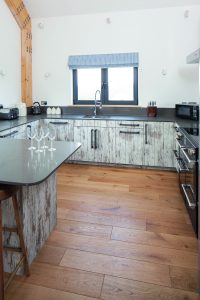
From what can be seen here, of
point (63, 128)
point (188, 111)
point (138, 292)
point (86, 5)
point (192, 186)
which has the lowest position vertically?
point (138, 292)

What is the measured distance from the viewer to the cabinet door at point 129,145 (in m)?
4.03

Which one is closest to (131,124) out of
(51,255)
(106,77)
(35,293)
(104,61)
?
(106,77)

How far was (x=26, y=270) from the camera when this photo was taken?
1.73m

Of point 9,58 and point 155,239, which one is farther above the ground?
point 9,58

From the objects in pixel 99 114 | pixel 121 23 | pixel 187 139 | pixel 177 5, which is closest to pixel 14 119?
pixel 99 114

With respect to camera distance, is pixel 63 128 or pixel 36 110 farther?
pixel 36 110

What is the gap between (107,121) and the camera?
13.5 ft

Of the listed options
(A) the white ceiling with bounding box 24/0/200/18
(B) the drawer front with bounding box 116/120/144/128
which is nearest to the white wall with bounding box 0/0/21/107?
(A) the white ceiling with bounding box 24/0/200/18

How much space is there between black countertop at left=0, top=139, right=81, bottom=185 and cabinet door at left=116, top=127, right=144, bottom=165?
6.56 ft

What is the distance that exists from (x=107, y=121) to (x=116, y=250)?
2471mm

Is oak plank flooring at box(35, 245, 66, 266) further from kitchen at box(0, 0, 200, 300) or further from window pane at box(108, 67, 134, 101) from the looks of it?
window pane at box(108, 67, 134, 101)

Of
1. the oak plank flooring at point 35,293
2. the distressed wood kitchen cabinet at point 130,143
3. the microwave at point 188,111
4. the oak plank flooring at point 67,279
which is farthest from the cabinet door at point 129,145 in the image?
the oak plank flooring at point 35,293

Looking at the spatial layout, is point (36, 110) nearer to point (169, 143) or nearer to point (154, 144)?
point (154, 144)

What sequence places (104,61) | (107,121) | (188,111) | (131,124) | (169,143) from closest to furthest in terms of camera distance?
1. (188,111)
2. (169,143)
3. (131,124)
4. (107,121)
5. (104,61)
